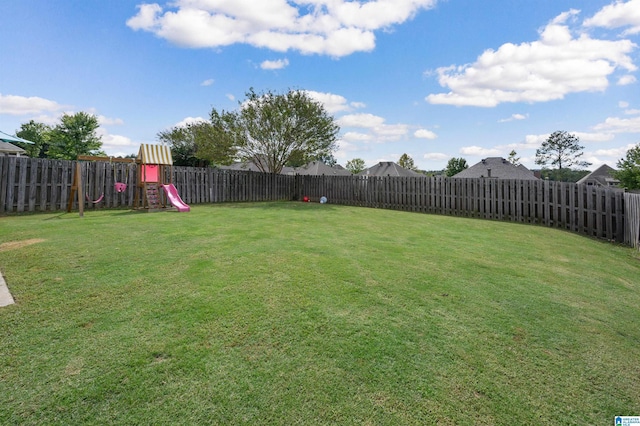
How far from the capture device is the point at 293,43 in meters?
14.0

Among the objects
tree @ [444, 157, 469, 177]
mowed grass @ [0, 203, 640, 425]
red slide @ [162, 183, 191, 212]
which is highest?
tree @ [444, 157, 469, 177]

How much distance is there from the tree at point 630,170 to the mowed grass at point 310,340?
25.9m

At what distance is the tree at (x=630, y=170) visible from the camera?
22141 millimetres

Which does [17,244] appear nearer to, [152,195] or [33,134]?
[152,195]

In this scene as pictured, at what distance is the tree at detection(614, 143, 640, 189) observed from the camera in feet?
72.6

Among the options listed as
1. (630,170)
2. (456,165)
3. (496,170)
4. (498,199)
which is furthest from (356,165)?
(498,199)

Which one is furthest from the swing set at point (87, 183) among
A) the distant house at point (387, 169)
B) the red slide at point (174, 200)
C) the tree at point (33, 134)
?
the tree at point (33, 134)

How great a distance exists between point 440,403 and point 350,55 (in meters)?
16.5

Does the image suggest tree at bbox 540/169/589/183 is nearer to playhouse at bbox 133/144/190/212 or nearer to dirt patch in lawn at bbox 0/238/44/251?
playhouse at bbox 133/144/190/212

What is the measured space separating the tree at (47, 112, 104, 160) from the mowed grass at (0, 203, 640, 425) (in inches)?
1560

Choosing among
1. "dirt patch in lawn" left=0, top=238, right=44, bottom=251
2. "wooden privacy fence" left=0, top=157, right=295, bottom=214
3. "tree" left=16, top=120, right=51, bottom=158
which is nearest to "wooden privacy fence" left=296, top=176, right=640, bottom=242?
"wooden privacy fence" left=0, top=157, right=295, bottom=214

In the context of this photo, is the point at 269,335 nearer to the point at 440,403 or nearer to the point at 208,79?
the point at 440,403

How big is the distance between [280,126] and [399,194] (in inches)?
357

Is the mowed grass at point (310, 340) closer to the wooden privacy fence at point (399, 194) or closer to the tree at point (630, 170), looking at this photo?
the wooden privacy fence at point (399, 194)
